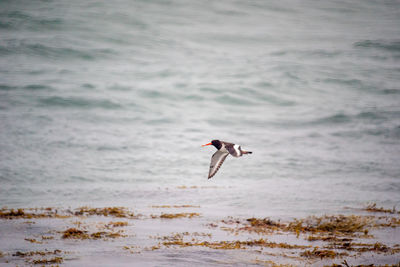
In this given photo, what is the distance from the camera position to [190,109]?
4100cm

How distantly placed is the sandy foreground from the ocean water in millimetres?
1511

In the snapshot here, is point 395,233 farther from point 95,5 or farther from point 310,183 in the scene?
point 95,5

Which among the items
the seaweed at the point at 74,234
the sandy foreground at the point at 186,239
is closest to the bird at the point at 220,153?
the sandy foreground at the point at 186,239

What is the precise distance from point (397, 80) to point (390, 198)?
107 ft

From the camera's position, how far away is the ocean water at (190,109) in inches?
655

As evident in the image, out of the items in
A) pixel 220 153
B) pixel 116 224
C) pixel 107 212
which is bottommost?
pixel 107 212

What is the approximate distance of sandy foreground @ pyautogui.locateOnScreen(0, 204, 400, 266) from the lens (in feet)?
26.0

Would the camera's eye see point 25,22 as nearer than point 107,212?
No

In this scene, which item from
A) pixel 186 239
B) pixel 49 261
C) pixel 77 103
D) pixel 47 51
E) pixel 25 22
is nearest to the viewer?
pixel 49 261

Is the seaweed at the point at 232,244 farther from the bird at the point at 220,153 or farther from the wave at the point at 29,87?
the wave at the point at 29,87

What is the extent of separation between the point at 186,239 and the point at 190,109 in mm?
31918

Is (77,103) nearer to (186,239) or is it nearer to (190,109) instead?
(190,109)

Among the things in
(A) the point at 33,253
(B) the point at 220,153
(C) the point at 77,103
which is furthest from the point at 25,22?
(A) the point at 33,253

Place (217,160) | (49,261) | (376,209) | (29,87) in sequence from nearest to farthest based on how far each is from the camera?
(49,261), (217,160), (376,209), (29,87)
